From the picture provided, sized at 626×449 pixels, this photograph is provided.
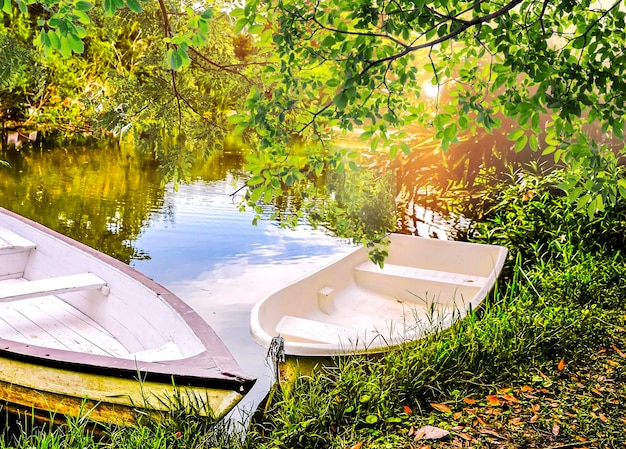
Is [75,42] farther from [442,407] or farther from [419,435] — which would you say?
[442,407]

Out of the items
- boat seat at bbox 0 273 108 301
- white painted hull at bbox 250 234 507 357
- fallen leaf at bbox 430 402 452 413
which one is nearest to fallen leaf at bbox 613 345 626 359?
white painted hull at bbox 250 234 507 357

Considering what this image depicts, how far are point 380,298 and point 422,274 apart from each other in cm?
50

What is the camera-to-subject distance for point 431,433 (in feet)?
8.13

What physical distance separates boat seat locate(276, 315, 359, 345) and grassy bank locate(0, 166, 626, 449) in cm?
36

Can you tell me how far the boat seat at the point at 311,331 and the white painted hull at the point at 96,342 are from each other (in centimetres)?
70

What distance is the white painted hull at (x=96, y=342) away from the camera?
2.59 metres

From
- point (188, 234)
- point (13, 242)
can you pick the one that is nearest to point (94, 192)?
point (188, 234)

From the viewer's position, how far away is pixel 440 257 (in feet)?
19.0

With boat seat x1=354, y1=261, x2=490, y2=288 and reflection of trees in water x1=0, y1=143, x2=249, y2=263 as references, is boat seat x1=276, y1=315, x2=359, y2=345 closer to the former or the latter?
boat seat x1=354, y1=261, x2=490, y2=288

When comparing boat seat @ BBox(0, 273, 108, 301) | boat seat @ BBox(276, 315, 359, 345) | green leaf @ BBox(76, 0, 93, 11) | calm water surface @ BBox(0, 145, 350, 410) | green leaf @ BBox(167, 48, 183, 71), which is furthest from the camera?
calm water surface @ BBox(0, 145, 350, 410)

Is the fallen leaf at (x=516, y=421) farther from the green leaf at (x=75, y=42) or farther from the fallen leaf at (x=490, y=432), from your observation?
the green leaf at (x=75, y=42)

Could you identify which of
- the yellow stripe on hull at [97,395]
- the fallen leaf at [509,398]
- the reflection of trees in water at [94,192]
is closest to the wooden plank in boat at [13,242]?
the reflection of trees in water at [94,192]

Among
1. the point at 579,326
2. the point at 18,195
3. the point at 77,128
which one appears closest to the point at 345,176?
A: the point at 579,326

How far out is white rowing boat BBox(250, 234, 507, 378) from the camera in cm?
336
